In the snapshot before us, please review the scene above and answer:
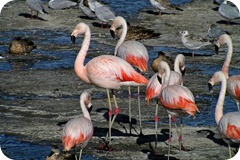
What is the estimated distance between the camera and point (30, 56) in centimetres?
1681

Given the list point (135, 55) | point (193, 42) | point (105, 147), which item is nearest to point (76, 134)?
point (105, 147)

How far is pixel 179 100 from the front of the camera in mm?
10016

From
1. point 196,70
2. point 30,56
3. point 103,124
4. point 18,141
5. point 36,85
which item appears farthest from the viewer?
point 30,56

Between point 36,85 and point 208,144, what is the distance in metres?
4.46

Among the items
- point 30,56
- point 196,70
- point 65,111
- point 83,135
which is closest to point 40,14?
point 30,56

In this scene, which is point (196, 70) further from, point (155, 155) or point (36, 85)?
point (155, 155)

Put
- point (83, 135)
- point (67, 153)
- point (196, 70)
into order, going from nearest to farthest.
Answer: point (83, 135)
point (67, 153)
point (196, 70)

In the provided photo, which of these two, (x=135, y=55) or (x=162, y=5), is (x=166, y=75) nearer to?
(x=135, y=55)

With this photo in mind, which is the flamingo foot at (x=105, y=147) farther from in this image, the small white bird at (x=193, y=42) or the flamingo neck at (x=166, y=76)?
the small white bird at (x=193, y=42)

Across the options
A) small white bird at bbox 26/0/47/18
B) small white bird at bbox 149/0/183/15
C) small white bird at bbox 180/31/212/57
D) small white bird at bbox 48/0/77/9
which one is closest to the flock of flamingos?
small white bird at bbox 180/31/212/57

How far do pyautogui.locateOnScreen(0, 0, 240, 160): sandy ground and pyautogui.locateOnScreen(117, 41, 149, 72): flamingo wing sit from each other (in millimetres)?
873

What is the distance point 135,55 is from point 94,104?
1.50 meters

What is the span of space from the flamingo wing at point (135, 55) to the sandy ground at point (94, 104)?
0.87 m

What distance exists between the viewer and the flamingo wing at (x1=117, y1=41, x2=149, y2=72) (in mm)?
11922
